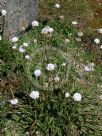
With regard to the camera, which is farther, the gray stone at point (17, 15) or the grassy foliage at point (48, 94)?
the gray stone at point (17, 15)

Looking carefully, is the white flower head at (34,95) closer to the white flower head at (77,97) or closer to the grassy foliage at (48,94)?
the grassy foliage at (48,94)

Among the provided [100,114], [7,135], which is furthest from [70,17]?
[7,135]

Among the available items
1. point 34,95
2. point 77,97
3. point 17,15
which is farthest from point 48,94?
point 17,15

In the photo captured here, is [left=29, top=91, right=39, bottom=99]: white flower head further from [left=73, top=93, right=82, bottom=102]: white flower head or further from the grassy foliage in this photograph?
[left=73, top=93, right=82, bottom=102]: white flower head

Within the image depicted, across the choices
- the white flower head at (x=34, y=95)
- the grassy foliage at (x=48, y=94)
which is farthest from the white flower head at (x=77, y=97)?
the white flower head at (x=34, y=95)

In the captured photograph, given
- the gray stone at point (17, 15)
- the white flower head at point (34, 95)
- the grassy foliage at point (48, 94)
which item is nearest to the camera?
the white flower head at point (34, 95)

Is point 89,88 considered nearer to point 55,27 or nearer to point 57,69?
point 57,69
